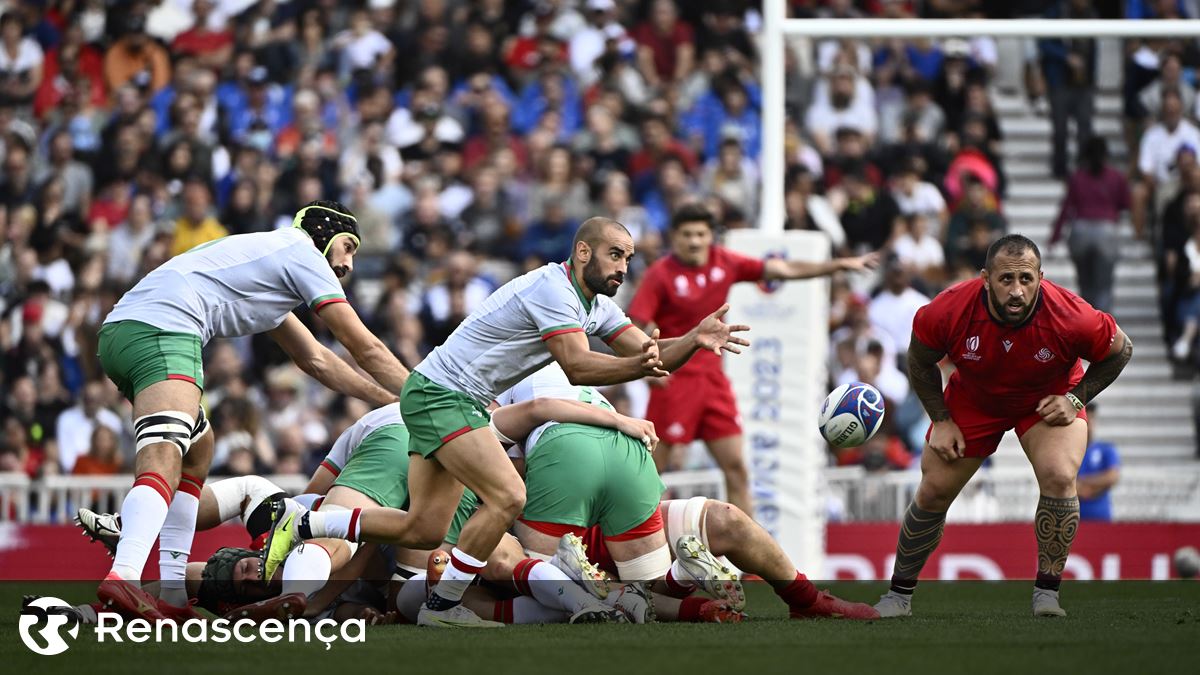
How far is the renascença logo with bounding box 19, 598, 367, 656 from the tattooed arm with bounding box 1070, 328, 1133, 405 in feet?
12.1

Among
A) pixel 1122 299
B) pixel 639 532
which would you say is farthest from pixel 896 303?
pixel 639 532

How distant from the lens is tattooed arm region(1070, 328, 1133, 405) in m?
8.34

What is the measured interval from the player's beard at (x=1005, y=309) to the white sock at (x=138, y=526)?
157 inches

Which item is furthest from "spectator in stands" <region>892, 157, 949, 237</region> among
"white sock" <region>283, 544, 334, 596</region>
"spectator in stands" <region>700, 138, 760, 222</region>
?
"white sock" <region>283, 544, 334, 596</region>

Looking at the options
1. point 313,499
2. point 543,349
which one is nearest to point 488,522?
point 543,349

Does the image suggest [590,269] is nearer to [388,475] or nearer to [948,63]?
[388,475]

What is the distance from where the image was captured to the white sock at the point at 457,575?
25.7ft

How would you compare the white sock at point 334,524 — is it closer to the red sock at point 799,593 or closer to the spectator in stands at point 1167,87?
the red sock at point 799,593

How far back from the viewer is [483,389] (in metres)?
8.10

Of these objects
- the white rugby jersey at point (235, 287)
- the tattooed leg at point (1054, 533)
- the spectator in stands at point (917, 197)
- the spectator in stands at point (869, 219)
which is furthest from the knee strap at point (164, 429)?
the spectator in stands at point (917, 197)

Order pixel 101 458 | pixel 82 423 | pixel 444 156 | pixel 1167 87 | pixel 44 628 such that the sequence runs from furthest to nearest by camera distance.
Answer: pixel 444 156, pixel 1167 87, pixel 82 423, pixel 101 458, pixel 44 628

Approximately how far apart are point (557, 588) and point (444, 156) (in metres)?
10.4

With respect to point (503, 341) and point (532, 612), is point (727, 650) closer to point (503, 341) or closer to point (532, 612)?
point (532, 612)

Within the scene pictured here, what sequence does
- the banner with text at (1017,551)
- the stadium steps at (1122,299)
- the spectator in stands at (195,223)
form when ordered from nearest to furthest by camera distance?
the banner with text at (1017,551) < the stadium steps at (1122,299) < the spectator in stands at (195,223)
